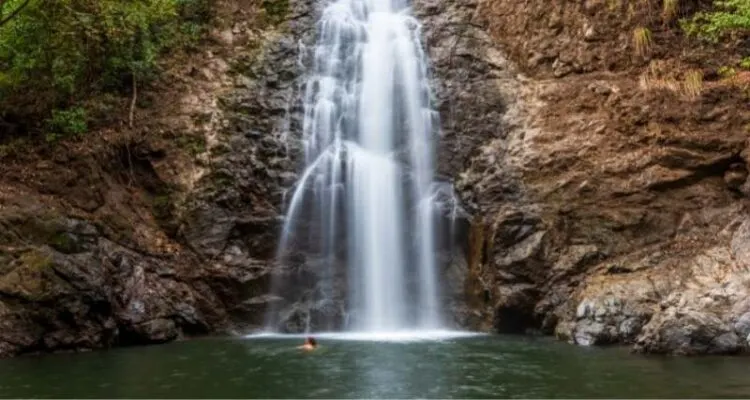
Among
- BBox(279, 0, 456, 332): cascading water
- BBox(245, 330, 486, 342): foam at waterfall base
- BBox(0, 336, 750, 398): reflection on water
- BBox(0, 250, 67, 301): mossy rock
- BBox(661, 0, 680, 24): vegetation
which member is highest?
BBox(661, 0, 680, 24): vegetation

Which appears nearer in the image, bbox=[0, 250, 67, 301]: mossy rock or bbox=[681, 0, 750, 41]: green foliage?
bbox=[0, 250, 67, 301]: mossy rock

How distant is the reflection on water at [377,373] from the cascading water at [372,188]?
121 inches

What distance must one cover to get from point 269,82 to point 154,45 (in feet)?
11.8

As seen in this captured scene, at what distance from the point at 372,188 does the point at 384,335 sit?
4.03 m

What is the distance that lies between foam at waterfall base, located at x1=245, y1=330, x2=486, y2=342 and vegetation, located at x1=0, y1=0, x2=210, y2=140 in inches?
287

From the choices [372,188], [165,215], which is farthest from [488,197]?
[165,215]

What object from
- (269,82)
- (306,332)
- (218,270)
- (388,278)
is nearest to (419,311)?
(388,278)

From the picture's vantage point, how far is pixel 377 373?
1183 cm

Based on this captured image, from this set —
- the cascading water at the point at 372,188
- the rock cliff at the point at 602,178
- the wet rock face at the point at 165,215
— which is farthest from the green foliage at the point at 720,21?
the wet rock face at the point at 165,215

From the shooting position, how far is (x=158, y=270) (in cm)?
1700

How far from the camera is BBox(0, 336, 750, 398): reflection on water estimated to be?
1036cm

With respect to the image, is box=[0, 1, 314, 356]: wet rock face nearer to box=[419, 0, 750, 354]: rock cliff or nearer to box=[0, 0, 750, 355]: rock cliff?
box=[0, 0, 750, 355]: rock cliff

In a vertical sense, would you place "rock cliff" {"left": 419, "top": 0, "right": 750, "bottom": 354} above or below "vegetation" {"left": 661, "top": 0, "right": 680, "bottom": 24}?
below

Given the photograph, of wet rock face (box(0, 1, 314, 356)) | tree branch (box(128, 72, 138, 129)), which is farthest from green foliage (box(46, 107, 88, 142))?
tree branch (box(128, 72, 138, 129))
